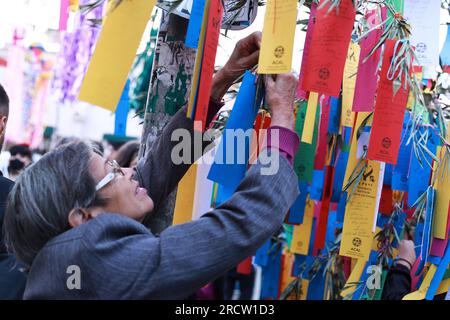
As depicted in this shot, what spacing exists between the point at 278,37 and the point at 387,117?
400 millimetres

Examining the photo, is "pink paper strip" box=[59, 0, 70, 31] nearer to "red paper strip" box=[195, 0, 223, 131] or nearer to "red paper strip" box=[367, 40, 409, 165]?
"red paper strip" box=[195, 0, 223, 131]

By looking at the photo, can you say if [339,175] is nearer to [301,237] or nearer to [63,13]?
[301,237]

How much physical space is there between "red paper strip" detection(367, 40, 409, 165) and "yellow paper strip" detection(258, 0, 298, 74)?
336mm

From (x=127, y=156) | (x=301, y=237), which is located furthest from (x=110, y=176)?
(x=127, y=156)

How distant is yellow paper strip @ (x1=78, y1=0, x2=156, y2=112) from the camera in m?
1.26

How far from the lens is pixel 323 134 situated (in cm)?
232

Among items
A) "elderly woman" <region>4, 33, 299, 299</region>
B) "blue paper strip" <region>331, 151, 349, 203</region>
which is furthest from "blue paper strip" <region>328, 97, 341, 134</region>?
"elderly woman" <region>4, 33, 299, 299</region>

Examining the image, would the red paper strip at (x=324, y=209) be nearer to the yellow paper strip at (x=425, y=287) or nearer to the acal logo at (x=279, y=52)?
the yellow paper strip at (x=425, y=287)

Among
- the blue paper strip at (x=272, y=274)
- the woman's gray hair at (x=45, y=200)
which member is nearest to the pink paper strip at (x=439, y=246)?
the woman's gray hair at (x=45, y=200)

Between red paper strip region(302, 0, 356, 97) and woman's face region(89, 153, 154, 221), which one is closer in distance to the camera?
woman's face region(89, 153, 154, 221)

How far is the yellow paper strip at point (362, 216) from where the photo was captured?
6.30ft
